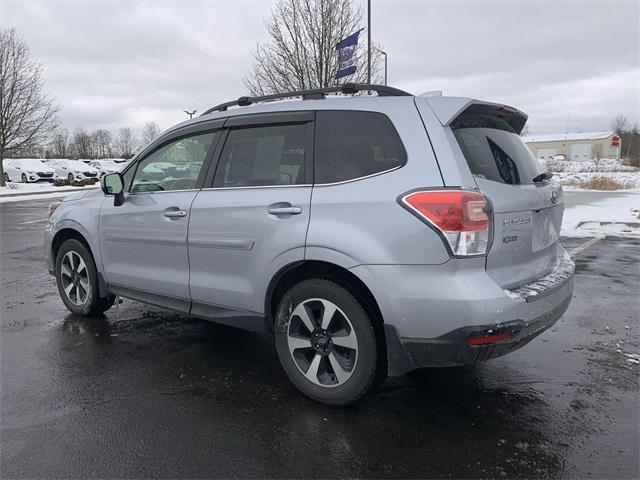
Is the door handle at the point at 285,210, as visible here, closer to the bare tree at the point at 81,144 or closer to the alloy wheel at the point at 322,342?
the alloy wheel at the point at 322,342

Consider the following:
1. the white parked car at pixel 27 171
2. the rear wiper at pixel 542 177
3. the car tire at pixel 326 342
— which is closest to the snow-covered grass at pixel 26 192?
the white parked car at pixel 27 171

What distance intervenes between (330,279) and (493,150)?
131 centimetres

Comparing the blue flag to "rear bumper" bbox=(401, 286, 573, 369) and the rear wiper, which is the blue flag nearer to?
the rear wiper

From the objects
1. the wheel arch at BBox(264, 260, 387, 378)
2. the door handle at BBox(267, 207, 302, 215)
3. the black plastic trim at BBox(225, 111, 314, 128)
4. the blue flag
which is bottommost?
the wheel arch at BBox(264, 260, 387, 378)

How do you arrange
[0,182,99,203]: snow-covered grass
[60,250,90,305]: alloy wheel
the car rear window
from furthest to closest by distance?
[0,182,99,203]: snow-covered grass < [60,250,90,305]: alloy wheel < the car rear window

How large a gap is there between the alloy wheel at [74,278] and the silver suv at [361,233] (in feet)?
3.81

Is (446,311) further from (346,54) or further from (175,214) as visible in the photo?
(346,54)

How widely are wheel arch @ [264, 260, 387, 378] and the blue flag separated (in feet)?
34.2

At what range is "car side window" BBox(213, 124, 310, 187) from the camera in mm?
3369

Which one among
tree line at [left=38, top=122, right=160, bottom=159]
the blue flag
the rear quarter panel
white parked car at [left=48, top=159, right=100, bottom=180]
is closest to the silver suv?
the rear quarter panel

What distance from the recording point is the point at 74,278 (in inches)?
197

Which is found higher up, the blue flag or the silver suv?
the blue flag

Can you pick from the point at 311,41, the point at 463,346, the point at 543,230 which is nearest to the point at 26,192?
the point at 311,41

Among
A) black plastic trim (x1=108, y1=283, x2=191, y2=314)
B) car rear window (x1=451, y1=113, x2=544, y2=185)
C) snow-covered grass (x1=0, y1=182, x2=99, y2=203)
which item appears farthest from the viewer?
snow-covered grass (x1=0, y1=182, x2=99, y2=203)
